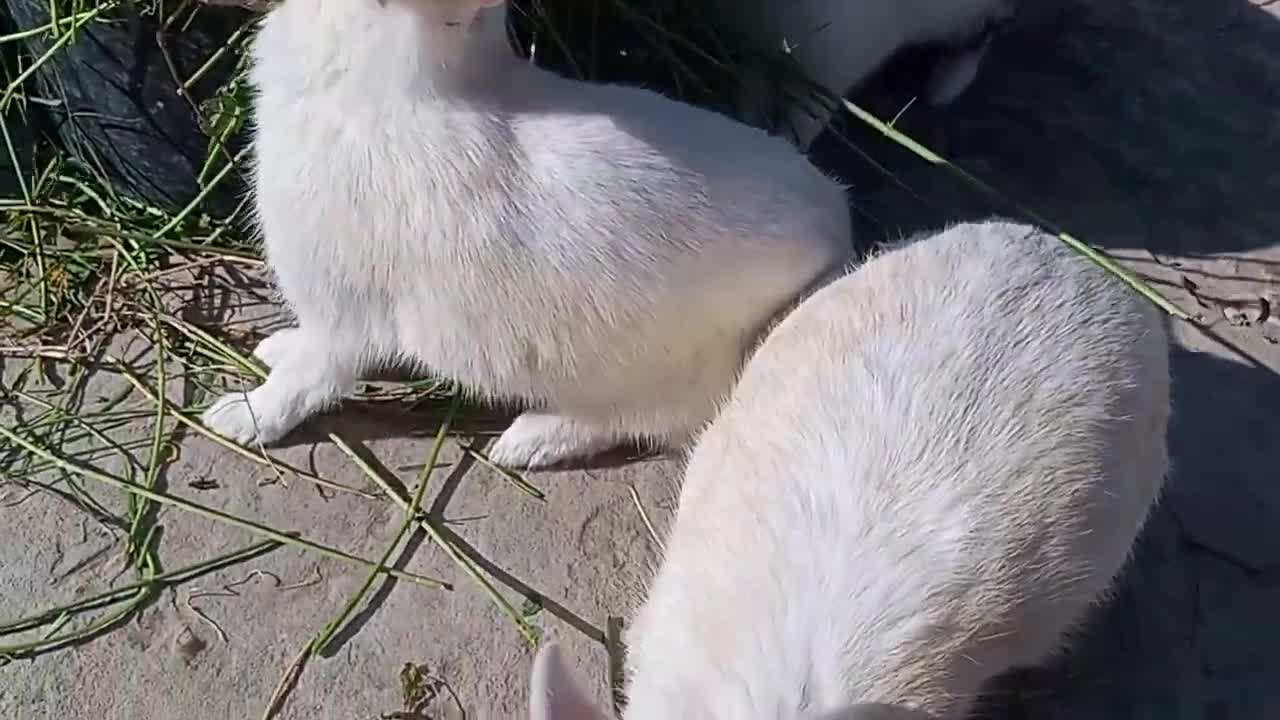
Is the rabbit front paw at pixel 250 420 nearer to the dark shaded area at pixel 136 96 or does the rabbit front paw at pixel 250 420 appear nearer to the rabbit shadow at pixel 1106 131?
the dark shaded area at pixel 136 96

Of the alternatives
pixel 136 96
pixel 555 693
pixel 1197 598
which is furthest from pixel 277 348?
pixel 1197 598

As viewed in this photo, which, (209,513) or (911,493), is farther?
(209,513)

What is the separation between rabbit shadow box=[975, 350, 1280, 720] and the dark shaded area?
1801 millimetres

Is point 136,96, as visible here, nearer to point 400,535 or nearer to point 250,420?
point 250,420

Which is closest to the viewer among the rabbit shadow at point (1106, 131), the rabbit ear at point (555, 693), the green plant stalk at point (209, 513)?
the rabbit ear at point (555, 693)

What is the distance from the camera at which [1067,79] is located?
3.31m

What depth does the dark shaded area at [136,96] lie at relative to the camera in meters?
2.51

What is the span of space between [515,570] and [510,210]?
2.20 ft

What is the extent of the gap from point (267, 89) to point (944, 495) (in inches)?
49.9

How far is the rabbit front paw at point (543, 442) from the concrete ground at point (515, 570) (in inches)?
1.8

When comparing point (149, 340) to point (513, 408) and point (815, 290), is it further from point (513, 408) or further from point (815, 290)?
point (815, 290)

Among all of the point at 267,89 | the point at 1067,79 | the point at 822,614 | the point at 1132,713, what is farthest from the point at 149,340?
the point at 1067,79

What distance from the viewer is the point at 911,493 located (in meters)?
1.79

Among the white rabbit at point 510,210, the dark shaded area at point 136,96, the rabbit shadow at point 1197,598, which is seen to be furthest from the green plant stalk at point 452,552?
the rabbit shadow at point 1197,598
